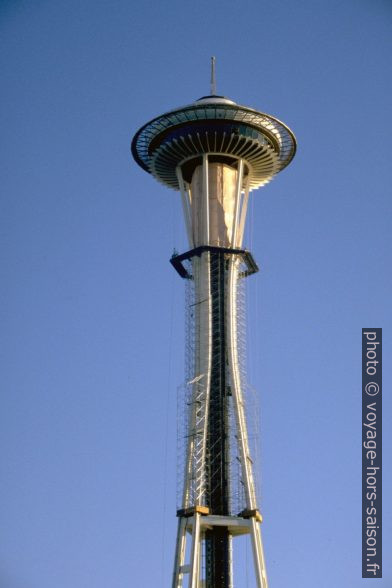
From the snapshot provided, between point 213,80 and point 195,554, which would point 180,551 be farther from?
point 213,80

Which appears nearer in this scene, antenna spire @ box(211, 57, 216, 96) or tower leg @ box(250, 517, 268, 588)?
tower leg @ box(250, 517, 268, 588)

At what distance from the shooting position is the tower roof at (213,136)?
321 ft

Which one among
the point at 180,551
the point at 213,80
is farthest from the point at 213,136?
the point at 180,551

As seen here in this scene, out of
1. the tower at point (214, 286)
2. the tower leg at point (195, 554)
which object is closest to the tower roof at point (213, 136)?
the tower at point (214, 286)

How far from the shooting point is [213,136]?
3893 inches

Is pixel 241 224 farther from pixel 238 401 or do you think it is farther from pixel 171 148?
pixel 238 401

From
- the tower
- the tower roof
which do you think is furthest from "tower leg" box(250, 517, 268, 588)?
the tower roof

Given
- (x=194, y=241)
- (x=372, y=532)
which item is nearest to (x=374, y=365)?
(x=372, y=532)

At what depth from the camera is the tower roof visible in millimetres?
97938

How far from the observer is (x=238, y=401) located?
88.7 metres

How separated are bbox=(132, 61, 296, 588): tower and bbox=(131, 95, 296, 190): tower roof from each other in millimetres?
103

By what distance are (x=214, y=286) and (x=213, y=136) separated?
1590 centimetres

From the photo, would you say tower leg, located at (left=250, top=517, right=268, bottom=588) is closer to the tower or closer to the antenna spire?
the tower

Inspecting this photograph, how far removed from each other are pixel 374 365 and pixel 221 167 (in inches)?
1569
